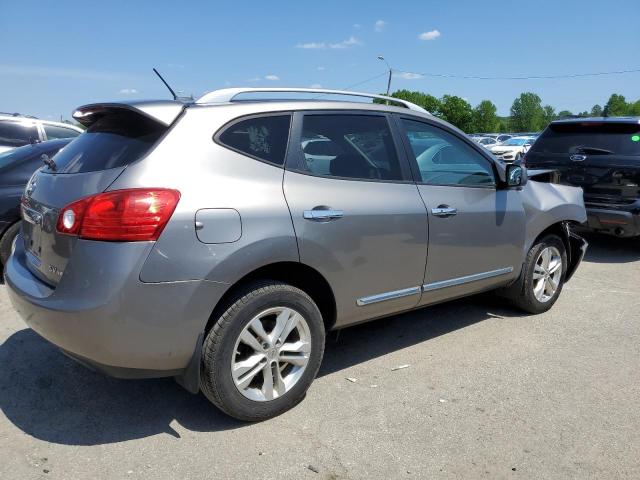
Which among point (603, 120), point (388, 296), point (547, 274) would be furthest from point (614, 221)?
point (388, 296)

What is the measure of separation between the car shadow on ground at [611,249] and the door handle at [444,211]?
13.1ft

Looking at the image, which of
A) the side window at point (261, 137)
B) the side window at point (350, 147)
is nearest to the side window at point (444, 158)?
the side window at point (350, 147)

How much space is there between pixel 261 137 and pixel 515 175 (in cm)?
220

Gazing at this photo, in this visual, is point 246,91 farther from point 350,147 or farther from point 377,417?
point 377,417

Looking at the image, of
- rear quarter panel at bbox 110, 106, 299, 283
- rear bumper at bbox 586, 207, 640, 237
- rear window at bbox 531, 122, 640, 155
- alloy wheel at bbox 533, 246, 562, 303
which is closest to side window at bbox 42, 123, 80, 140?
rear quarter panel at bbox 110, 106, 299, 283

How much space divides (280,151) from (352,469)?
1.68 m

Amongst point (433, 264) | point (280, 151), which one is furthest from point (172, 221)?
point (433, 264)

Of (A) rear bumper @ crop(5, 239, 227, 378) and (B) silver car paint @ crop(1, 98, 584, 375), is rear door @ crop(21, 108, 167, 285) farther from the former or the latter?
(A) rear bumper @ crop(5, 239, 227, 378)

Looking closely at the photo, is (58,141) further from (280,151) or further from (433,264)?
(433,264)

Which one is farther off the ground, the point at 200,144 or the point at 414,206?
the point at 200,144

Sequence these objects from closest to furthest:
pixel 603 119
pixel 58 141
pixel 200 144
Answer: pixel 200 144 < pixel 58 141 < pixel 603 119

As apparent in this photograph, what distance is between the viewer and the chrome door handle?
296 cm

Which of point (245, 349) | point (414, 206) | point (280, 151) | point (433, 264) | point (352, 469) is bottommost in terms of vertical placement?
point (352, 469)

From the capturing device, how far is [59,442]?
9.13ft
